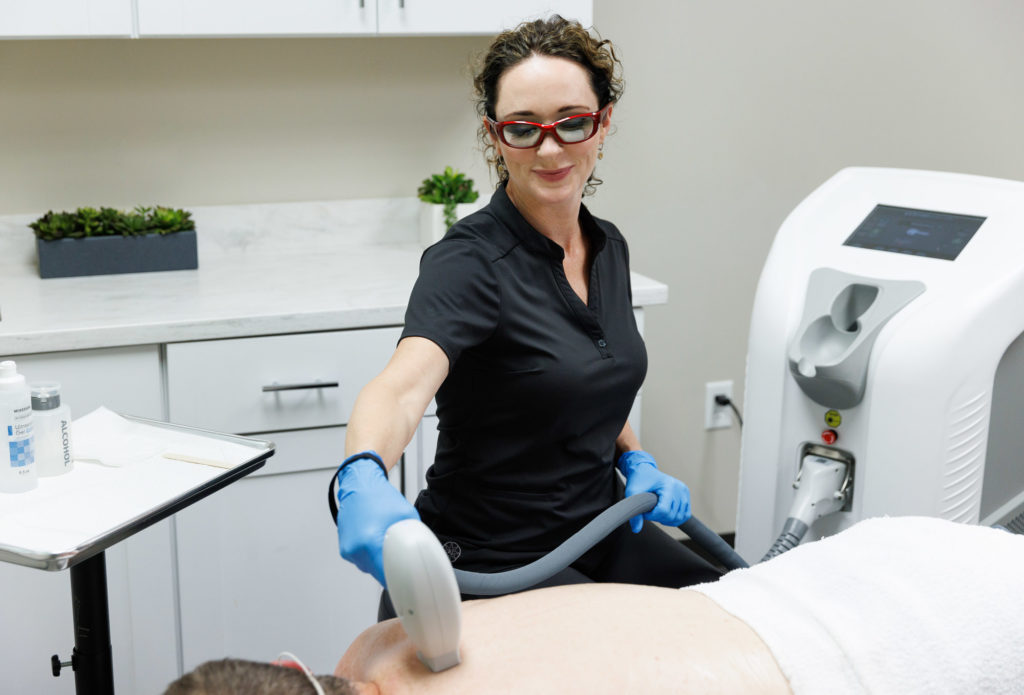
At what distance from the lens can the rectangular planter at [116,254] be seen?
2.07m

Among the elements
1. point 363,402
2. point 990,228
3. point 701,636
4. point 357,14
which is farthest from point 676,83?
point 701,636

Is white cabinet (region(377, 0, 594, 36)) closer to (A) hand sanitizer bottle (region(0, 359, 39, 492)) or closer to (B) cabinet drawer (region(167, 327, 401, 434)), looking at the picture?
(B) cabinet drawer (region(167, 327, 401, 434))

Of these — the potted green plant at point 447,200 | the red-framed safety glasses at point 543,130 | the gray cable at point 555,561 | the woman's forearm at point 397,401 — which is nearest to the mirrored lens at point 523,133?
the red-framed safety glasses at point 543,130

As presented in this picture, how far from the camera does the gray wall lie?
2.20 metres

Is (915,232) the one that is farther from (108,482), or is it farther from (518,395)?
(108,482)

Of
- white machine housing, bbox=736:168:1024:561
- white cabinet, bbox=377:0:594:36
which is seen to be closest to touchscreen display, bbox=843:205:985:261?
white machine housing, bbox=736:168:1024:561

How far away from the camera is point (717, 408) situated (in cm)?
280

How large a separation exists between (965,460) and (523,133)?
838 millimetres

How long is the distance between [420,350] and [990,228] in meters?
0.96

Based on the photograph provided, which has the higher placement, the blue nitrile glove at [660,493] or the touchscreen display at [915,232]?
the touchscreen display at [915,232]

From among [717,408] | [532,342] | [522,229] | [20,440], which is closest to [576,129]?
[522,229]

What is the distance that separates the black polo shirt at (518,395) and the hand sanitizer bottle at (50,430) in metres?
0.48

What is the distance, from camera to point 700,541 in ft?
4.58

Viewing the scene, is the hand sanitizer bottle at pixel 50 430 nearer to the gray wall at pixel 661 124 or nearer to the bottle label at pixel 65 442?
the bottle label at pixel 65 442
